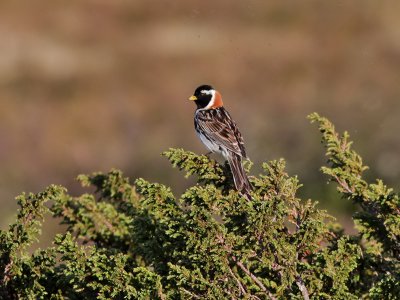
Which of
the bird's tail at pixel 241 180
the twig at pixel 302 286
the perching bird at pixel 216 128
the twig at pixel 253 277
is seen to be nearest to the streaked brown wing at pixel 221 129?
the perching bird at pixel 216 128

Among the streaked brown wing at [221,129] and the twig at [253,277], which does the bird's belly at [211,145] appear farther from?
the twig at [253,277]

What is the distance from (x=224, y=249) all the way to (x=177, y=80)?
2593cm

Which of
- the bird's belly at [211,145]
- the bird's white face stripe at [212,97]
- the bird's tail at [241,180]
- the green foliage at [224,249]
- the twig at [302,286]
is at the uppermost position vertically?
the bird's white face stripe at [212,97]

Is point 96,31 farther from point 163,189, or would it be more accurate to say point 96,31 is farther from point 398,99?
point 163,189

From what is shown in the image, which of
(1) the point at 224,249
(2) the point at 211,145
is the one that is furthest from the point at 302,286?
(2) the point at 211,145

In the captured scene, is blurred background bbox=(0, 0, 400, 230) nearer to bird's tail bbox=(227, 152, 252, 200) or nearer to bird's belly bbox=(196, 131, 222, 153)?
bird's belly bbox=(196, 131, 222, 153)

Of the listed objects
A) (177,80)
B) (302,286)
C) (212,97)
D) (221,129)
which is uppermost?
(177,80)

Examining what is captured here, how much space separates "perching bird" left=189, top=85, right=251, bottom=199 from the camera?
893 cm

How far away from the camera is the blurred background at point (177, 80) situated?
22.0 metres

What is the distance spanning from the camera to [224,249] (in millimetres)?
5051

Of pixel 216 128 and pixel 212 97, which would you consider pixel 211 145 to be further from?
pixel 212 97

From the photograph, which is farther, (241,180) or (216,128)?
(216,128)

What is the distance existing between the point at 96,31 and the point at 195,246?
2971 centimetres

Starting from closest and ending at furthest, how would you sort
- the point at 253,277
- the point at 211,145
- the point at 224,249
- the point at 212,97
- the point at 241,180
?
the point at 224,249 < the point at 253,277 < the point at 241,180 < the point at 211,145 < the point at 212,97
